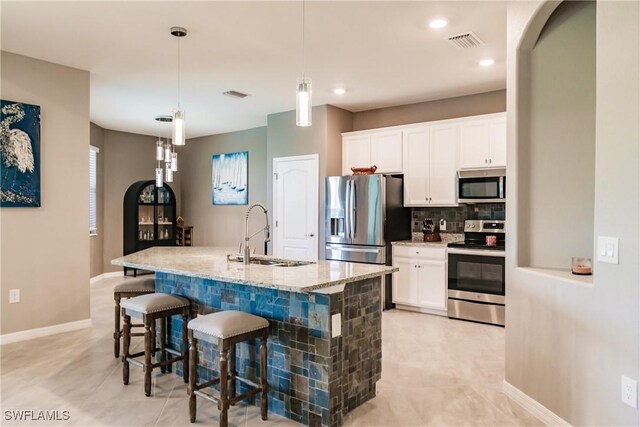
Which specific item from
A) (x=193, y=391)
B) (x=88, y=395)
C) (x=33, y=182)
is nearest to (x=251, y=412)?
(x=193, y=391)

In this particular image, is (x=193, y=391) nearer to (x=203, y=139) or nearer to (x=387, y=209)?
(x=387, y=209)

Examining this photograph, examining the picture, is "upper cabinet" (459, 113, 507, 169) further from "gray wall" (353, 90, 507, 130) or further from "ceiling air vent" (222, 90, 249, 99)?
"ceiling air vent" (222, 90, 249, 99)

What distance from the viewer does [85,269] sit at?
180 inches

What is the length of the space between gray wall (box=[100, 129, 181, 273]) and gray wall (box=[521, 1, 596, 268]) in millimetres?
6981

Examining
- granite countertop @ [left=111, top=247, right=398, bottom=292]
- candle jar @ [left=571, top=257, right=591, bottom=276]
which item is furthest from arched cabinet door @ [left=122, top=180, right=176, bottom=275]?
candle jar @ [left=571, top=257, right=591, bottom=276]

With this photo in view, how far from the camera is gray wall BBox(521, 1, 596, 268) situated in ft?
8.85

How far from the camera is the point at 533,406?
8.71ft

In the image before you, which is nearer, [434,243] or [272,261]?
A: [272,261]

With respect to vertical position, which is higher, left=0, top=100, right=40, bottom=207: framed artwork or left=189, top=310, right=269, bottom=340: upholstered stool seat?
left=0, top=100, right=40, bottom=207: framed artwork

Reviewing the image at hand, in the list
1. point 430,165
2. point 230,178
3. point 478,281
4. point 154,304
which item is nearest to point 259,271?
point 154,304

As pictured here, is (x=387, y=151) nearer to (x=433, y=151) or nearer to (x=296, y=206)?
(x=433, y=151)

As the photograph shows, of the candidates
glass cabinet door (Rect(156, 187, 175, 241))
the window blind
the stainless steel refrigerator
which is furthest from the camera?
glass cabinet door (Rect(156, 187, 175, 241))

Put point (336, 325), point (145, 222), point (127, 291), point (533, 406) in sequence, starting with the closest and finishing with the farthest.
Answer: point (336, 325) < point (533, 406) < point (127, 291) < point (145, 222)

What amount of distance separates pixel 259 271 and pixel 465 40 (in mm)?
2662
